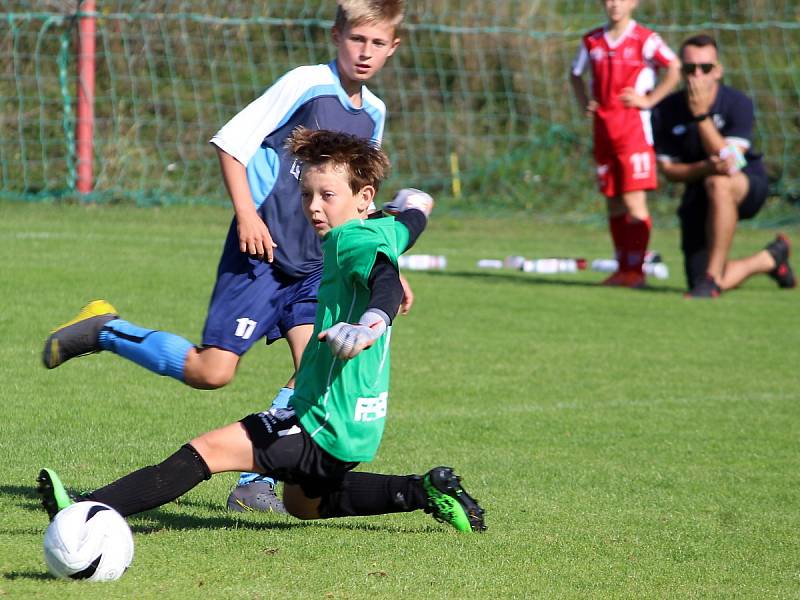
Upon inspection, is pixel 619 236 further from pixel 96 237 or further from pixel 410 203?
pixel 410 203

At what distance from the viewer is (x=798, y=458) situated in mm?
6195

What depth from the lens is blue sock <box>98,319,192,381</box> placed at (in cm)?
461

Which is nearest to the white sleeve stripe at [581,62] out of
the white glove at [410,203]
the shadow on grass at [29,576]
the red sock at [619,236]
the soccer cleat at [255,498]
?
the red sock at [619,236]

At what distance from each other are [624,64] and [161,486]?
28.3ft

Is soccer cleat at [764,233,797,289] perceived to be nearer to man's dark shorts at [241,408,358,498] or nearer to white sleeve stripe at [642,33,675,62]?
white sleeve stripe at [642,33,675,62]

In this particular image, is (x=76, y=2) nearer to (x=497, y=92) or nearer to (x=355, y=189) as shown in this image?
(x=497, y=92)

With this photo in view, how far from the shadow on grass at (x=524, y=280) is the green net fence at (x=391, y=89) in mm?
5385

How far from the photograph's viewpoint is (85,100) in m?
16.5

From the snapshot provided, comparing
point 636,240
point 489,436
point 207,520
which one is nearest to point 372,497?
point 207,520

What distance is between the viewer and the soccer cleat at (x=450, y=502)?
4.51m

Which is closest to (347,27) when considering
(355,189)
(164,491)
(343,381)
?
(355,189)

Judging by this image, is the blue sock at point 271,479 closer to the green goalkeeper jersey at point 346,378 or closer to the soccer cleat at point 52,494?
the green goalkeeper jersey at point 346,378

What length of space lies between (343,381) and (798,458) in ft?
9.45

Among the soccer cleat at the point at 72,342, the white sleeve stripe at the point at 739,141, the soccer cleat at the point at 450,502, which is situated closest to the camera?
the soccer cleat at the point at 450,502
